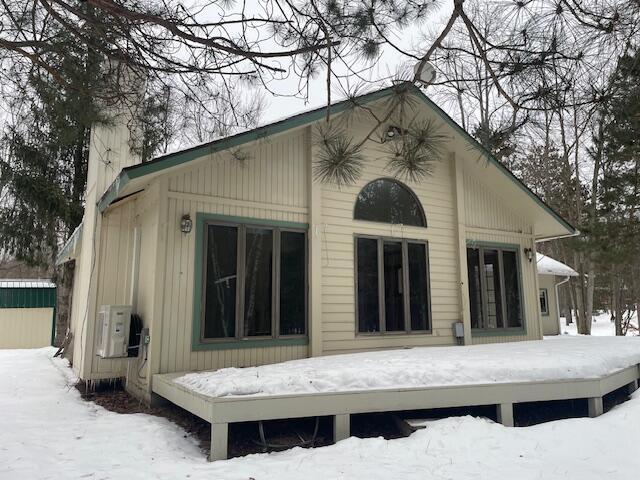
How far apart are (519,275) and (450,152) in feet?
8.85

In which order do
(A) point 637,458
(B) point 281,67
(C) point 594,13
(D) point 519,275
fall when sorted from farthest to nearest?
(D) point 519,275 < (B) point 281,67 < (A) point 637,458 < (C) point 594,13

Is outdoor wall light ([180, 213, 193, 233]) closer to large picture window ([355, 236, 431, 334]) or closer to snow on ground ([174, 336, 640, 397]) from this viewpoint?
snow on ground ([174, 336, 640, 397])

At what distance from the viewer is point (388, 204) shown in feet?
24.0

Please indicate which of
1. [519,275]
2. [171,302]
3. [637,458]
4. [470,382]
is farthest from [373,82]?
[519,275]

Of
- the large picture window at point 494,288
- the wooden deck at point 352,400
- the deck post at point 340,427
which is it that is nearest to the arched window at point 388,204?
the large picture window at point 494,288

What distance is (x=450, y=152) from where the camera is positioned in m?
8.05

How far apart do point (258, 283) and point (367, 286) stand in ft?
5.61

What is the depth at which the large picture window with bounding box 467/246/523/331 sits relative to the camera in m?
8.02

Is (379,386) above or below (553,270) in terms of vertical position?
below

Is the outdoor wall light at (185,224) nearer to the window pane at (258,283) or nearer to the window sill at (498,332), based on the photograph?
→ the window pane at (258,283)

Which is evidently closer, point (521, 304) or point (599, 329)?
point (521, 304)

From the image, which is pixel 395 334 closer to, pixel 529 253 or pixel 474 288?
pixel 474 288

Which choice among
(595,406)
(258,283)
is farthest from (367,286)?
(595,406)

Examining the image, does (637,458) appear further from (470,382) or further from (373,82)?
(373,82)
